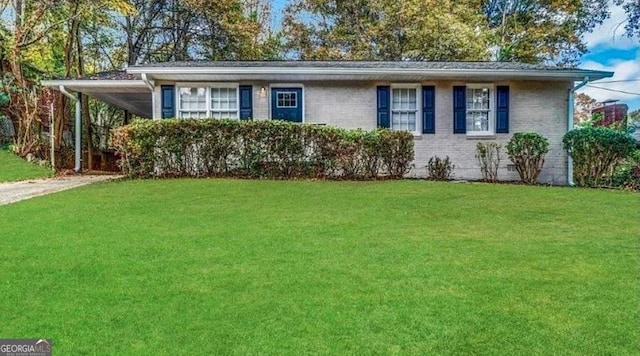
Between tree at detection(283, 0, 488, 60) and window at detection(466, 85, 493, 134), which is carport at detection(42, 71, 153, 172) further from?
tree at detection(283, 0, 488, 60)

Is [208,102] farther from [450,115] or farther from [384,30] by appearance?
[384,30]

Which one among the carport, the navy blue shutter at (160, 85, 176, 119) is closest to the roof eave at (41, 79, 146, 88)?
the carport

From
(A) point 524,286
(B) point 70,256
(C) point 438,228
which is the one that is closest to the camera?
(A) point 524,286

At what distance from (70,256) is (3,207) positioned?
369 centimetres

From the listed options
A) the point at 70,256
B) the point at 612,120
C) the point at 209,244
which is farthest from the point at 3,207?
the point at 612,120

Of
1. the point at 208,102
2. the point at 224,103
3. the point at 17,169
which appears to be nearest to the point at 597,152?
the point at 224,103

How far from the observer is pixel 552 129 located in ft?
41.3

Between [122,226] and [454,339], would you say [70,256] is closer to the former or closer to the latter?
[122,226]

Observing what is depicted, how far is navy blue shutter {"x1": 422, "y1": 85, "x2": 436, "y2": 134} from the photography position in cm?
1238

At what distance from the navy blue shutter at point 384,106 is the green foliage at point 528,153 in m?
3.07

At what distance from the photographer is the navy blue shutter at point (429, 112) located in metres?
12.4

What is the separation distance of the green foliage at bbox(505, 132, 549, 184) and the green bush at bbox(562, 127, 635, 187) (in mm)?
672

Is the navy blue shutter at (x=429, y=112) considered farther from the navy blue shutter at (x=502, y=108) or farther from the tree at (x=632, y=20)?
the tree at (x=632, y=20)

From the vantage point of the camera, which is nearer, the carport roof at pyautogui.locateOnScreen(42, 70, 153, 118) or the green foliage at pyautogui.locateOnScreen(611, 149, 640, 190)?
the green foliage at pyautogui.locateOnScreen(611, 149, 640, 190)
